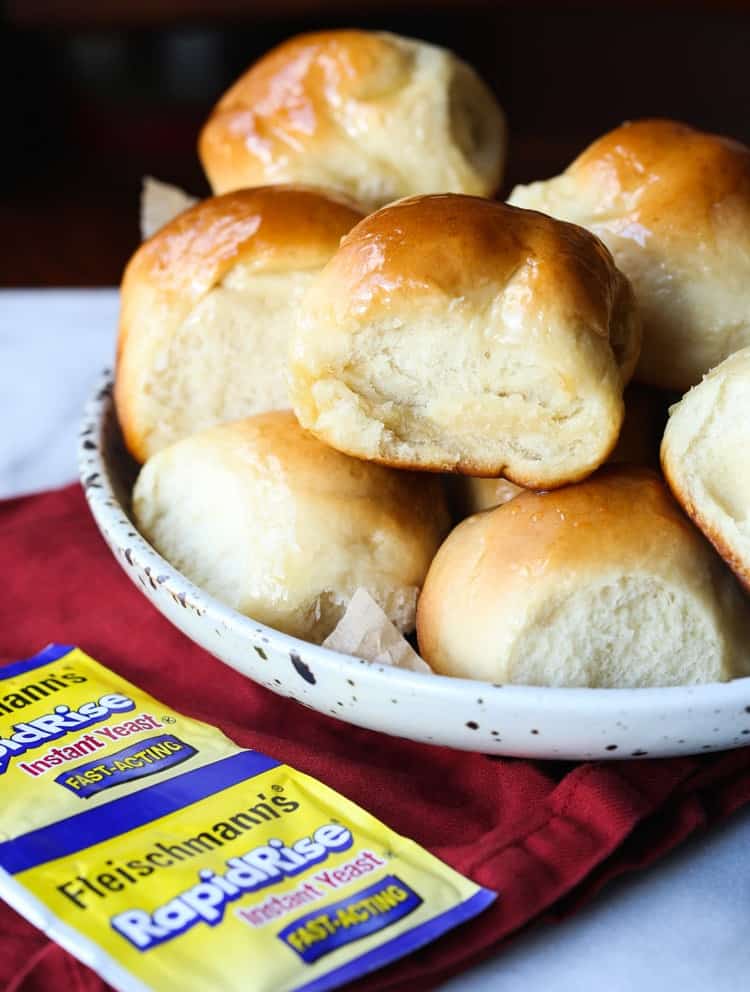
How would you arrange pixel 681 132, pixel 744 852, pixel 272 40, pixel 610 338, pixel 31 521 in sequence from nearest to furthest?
pixel 744 852, pixel 610 338, pixel 681 132, pixel 31 521, pixel 272 40

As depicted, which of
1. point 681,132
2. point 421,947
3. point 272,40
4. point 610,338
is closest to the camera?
point 421,947

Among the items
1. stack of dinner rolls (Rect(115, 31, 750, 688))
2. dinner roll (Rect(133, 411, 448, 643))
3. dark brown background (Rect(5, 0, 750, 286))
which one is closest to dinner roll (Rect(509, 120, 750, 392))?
stack of dinner rolls (Rect(115, 31, 750, 688))

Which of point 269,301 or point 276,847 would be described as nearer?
point 276,847

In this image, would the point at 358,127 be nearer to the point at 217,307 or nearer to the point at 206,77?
the point at 217,307

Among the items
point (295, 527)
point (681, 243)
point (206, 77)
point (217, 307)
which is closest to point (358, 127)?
point (217, 307)

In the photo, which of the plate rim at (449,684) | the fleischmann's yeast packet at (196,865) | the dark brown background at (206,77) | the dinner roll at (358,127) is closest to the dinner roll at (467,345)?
the plate rim at (449,684)

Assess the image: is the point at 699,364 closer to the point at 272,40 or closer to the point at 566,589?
the point at 566,589

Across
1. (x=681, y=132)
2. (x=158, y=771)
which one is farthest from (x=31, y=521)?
(x=681, y=132)

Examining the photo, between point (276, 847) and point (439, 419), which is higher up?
point (439, 419)

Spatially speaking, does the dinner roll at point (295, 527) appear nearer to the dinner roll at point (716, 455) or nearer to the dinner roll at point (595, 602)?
the dinner roll at point (595, 602)
